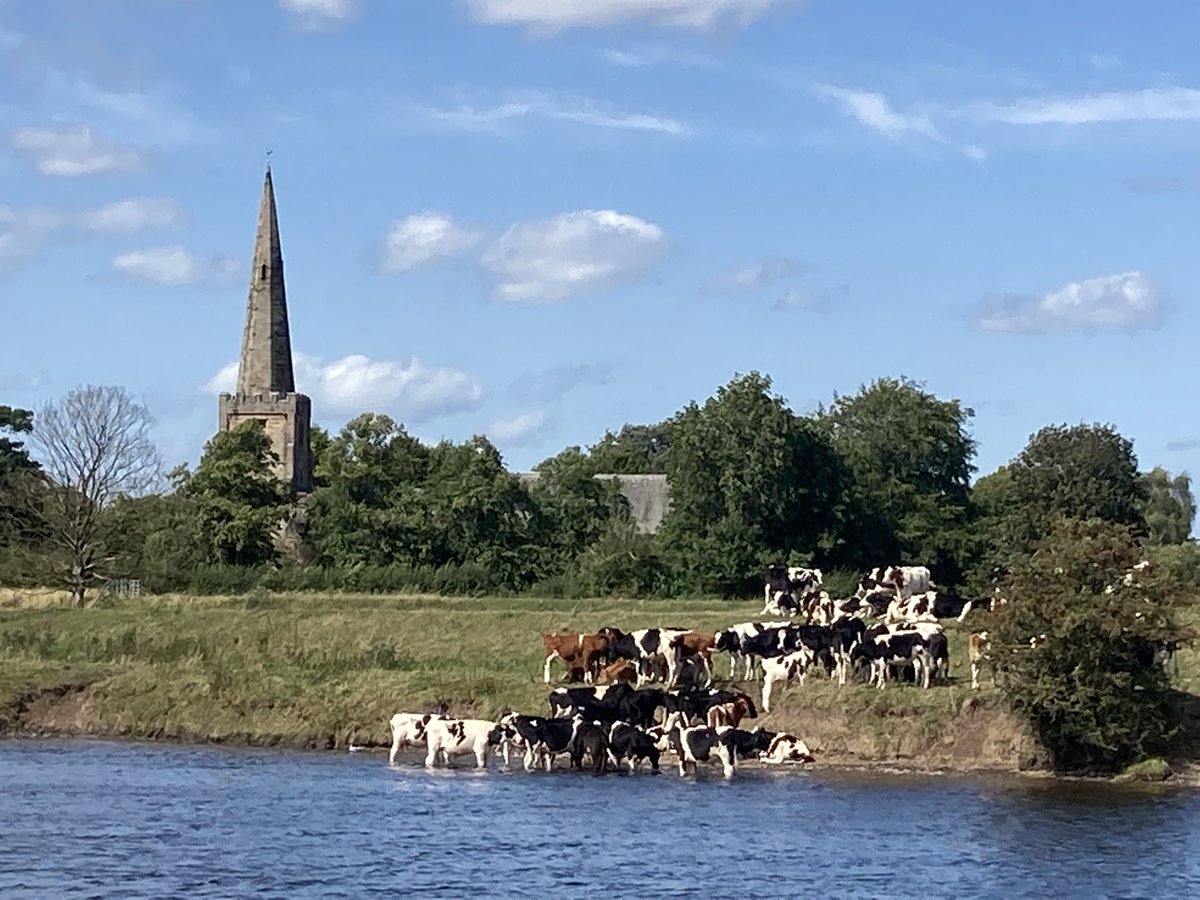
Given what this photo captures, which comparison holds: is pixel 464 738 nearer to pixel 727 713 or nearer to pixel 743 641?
pixel 727 713

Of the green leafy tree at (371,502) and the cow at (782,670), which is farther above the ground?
the green leafy tree at (371,502)

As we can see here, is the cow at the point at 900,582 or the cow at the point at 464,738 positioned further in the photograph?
the cow at the point at 900,582

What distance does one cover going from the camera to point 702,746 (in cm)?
3716

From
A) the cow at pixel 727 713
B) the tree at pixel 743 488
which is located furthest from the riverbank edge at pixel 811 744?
the tree at pixel 743 488

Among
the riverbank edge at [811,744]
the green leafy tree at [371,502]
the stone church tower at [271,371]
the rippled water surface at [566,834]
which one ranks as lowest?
the rippled water surface at [566,834]

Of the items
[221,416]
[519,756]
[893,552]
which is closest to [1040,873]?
[519,756]

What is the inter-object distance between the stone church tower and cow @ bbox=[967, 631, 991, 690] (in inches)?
2876

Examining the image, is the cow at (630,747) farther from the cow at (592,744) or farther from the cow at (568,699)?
the cow at (568,699)

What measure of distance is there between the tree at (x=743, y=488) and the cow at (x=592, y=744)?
35376 mm

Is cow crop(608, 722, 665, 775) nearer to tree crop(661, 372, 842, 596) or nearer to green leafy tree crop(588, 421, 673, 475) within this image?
tree crop(661, 372, 842, 596)

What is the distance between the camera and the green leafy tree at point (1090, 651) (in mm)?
35906

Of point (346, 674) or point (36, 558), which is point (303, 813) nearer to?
point (346, 674)

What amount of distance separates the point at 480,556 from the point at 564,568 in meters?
3.77

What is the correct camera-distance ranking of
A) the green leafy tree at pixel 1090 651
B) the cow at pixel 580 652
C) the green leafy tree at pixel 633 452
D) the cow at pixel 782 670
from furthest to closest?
the green leafy tree at pixel 633 452
the cow at pixel 580 652
the cow at pixel 782 670
the green leafy tree at pixel 1090 651
